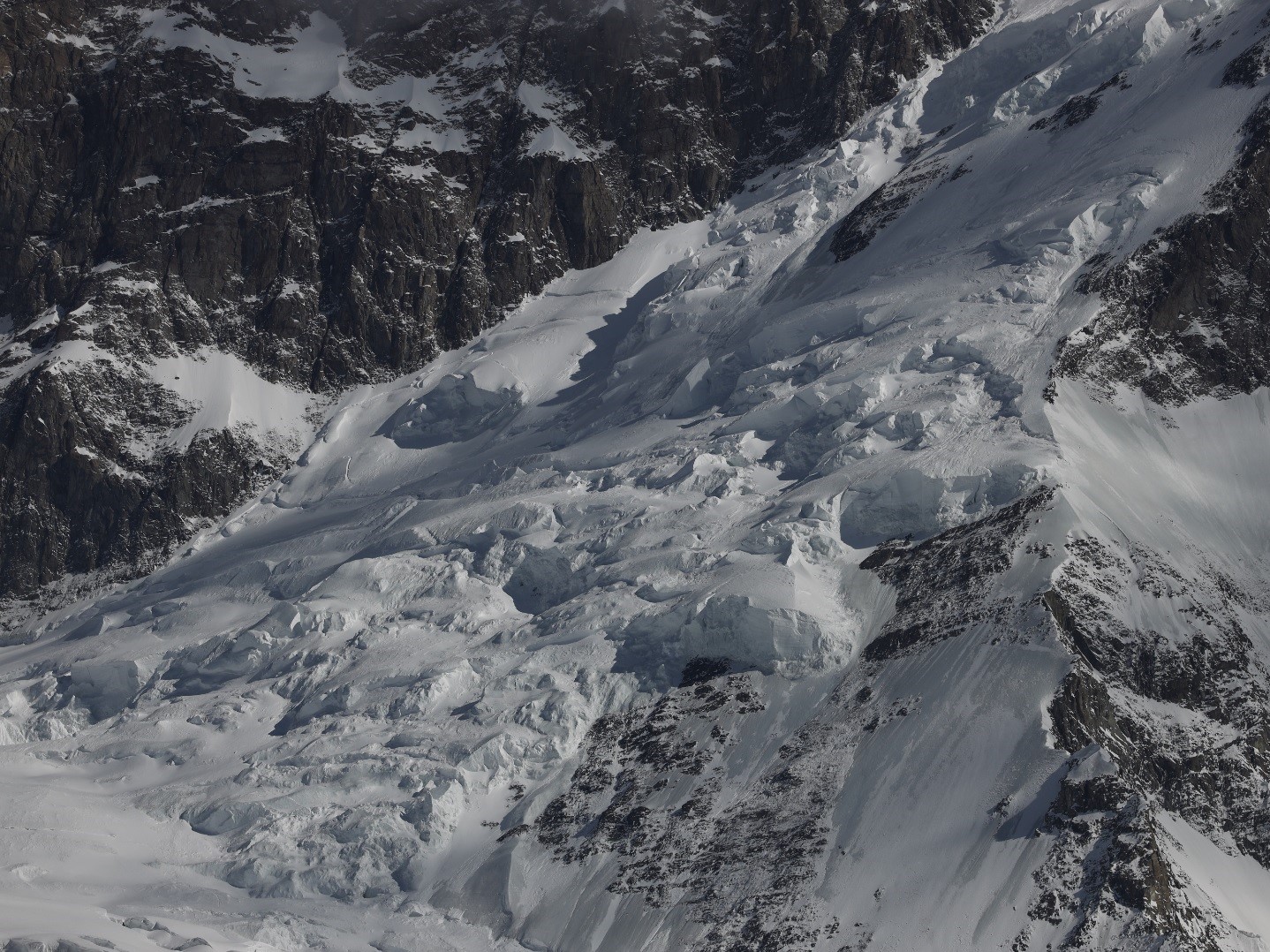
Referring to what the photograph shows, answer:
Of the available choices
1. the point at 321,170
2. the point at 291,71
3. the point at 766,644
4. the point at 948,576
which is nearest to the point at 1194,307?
the point at 948,576

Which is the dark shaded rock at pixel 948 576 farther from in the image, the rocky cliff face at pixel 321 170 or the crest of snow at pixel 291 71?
the crest of snow at pixel 291 71

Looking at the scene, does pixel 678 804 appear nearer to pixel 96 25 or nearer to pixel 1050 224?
pixel 1050 224

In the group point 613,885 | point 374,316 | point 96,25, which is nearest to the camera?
point 613,885

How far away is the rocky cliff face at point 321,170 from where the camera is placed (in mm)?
158250

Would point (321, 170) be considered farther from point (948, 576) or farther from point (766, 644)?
point (948, 576)

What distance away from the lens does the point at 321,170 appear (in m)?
176

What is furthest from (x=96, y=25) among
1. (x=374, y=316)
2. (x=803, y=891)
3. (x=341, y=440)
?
(x=803, y=891)

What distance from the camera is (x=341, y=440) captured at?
15775 cm

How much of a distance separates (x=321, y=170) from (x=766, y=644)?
3660 inches

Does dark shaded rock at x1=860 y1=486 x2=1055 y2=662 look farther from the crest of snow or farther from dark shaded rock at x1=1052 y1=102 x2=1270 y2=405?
the crest of snow

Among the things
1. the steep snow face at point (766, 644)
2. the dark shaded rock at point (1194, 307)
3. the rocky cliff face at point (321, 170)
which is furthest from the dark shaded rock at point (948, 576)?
the rocky cliff face at point (321, 170)

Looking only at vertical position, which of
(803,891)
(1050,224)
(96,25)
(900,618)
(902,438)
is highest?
(96,25)

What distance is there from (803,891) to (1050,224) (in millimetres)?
65801

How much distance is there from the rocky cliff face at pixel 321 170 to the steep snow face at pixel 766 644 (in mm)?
16692
